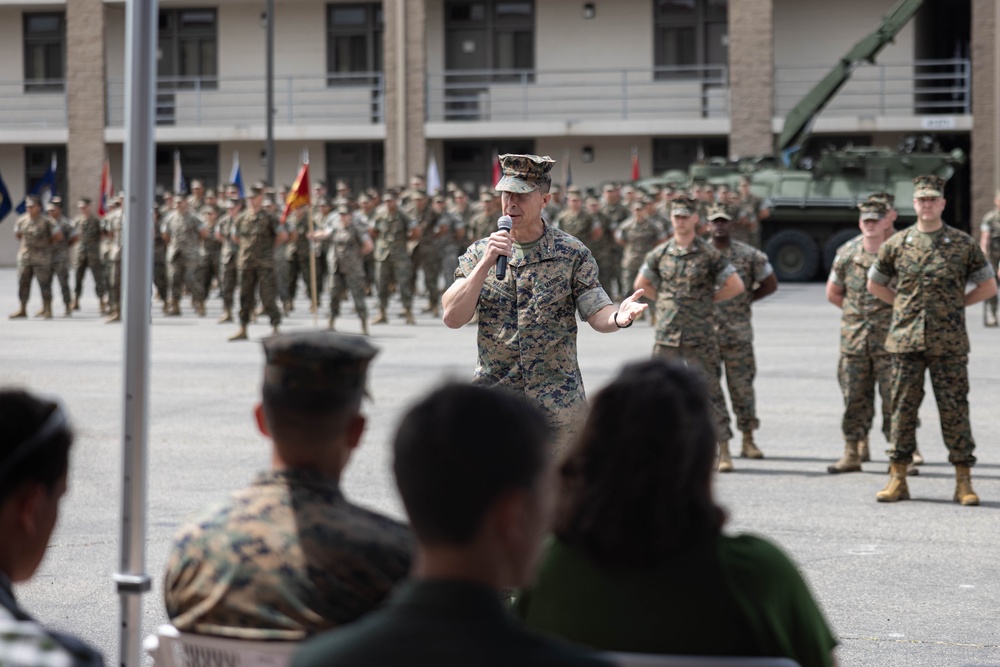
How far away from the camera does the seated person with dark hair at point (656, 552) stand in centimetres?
268

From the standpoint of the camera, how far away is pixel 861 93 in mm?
37500

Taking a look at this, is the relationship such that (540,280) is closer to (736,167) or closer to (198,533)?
(198,533)

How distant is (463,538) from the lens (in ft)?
7.40

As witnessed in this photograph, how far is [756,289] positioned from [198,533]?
849cm

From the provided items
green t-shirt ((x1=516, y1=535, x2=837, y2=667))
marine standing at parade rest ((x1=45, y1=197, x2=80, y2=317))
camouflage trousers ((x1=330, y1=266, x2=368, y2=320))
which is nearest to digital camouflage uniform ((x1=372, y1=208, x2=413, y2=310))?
camouflage trousers ((x1=330, y1=266, x2=368, y2=320))

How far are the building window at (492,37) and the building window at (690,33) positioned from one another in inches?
130

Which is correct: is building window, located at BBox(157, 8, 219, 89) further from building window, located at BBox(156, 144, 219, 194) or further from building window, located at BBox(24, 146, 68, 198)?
building window, located at BBox(24, 146, 68, 198)

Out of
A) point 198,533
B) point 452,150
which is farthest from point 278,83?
point 198,533

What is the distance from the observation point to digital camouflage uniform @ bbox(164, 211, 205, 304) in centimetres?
2442

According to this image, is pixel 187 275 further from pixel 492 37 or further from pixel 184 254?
pixel 492 37

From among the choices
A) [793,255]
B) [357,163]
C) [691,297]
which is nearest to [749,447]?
[691,297]

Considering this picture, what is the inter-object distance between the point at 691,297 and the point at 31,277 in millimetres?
16028

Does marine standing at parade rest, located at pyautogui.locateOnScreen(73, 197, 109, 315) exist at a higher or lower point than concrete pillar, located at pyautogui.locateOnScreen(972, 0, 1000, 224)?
lower

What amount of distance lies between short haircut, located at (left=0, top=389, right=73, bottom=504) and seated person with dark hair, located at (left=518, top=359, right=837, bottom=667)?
0.90m
